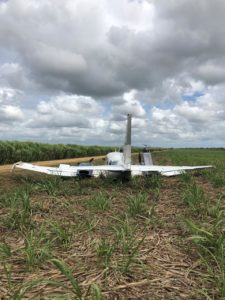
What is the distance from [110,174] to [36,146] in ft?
94.5

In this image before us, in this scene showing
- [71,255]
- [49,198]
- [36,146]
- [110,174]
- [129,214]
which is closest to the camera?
[71,255]

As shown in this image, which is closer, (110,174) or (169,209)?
(169,209)

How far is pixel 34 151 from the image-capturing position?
142 feet

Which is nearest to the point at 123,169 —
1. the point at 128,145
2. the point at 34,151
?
the point at 128,145

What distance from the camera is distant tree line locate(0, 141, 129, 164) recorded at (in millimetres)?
38250

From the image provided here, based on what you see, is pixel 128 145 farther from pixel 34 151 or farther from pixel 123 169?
pixel 34 151

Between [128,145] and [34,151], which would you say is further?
[34,151]

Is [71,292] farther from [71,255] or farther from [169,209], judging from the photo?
[169,209]

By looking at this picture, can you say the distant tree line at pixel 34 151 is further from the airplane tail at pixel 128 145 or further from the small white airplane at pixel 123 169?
the airplane tail at pixel 128 145

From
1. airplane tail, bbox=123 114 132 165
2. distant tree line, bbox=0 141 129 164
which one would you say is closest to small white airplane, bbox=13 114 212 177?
airplane tail, bbox=123 114 132 165

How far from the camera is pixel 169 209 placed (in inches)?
315

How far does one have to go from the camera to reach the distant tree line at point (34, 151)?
125ft

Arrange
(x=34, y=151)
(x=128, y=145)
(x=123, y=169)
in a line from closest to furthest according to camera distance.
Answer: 1. (x=123, y=169)
2. (x=128, y=145)
3. (x=34, y=151)

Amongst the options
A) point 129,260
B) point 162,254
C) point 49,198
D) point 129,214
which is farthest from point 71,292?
point 49,198
